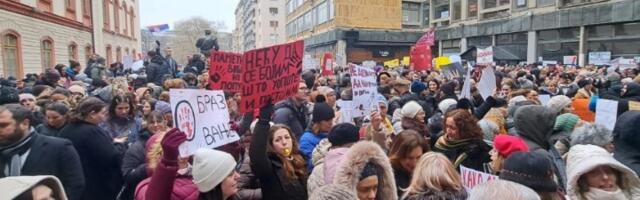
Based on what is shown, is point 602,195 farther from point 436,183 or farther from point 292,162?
point 292,162

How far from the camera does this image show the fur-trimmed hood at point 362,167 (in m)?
2.88

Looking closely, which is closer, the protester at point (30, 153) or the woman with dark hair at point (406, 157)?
the protester at point (30, 153)

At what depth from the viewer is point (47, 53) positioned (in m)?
19.3

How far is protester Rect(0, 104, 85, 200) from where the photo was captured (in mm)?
3572

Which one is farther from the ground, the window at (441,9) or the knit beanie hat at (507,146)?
the window at (441,9)

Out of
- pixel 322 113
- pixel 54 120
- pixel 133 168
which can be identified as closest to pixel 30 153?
pixel 133 168

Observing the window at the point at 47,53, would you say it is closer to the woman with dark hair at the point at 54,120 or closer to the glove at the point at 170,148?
the woman with dark hair at the point at 54,120

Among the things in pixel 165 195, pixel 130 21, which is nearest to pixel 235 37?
pixel 130 21

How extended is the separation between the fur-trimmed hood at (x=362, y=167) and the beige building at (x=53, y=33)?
15.3 meters

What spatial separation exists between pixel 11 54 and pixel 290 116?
1399 cm

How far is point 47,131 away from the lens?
4691mm

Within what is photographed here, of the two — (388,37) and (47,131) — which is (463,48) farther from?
(47,131)

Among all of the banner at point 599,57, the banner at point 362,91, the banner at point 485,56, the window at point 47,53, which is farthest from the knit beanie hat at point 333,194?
the banner at point 599,57

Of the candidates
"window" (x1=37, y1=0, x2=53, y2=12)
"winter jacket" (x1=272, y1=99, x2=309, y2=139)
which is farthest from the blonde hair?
"window" (x1=37, y1=0, x2=53, y2=12)
